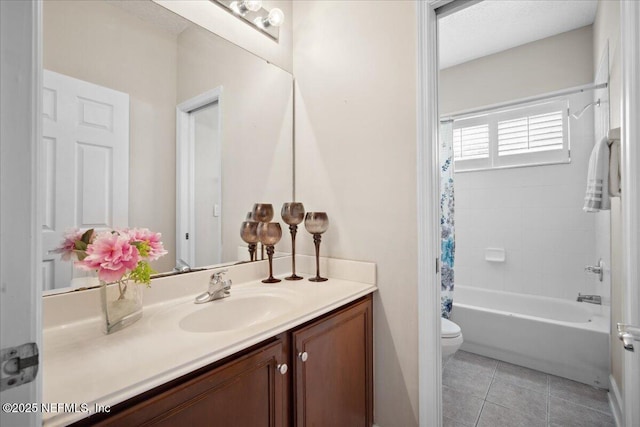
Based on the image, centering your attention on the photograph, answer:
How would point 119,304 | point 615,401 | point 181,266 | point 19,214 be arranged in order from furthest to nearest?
point 615,401
point 181,266
point 119,304
point 19,214

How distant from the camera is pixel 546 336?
81.1 inches

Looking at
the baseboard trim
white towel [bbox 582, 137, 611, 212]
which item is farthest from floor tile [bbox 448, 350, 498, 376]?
white towel [bbox 582, 137, 611, 212]

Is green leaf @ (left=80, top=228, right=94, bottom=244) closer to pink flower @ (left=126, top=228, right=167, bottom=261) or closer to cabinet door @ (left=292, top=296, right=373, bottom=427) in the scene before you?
pink flower @ (left=126, top=228, right=167, bottom=261)

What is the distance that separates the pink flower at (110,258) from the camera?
→ 80 cm

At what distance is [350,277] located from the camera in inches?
59.1

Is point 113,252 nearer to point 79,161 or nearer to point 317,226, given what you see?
point 79,161

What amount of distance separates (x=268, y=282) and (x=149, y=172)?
73cm

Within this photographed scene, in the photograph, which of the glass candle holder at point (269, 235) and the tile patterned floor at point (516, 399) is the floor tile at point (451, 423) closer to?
the tile patterned floor at point (516, 399)

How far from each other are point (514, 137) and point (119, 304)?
Result: 130 inches

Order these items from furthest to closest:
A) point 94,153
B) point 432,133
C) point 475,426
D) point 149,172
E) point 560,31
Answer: point 560,31 → point 475,426 → point 432,133 → point 149,172 → point 94,153

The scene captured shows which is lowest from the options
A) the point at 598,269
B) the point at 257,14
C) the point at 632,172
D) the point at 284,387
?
the point at 284,387

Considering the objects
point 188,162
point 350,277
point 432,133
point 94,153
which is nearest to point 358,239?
point 350,277

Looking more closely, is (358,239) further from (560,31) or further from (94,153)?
(560,31)

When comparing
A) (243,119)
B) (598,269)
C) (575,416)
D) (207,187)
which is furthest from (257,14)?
(598,269)
